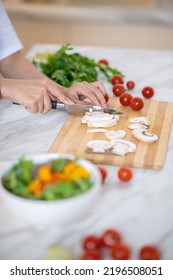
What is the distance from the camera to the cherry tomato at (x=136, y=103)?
1750 mm

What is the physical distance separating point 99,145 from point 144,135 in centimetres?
16

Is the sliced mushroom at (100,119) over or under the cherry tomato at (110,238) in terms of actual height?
over

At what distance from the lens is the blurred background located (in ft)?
11.9

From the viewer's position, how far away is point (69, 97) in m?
1.83

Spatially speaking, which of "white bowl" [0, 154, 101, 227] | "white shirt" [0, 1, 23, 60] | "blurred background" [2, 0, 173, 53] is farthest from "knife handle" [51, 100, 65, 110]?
"blurred background" [2, 0, 173, 53]

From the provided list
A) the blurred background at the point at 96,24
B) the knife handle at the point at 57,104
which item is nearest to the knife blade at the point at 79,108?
the knife handle at the point at 57,104

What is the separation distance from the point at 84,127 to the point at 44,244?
1.97 ft

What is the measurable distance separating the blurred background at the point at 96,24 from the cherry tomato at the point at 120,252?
2.73 meters

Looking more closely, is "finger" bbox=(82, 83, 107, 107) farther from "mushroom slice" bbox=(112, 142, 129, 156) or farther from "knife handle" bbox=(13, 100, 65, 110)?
"mushroom slice" bbox=(112, 142, 129, 156)

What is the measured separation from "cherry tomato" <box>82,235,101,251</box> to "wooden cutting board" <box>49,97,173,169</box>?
0.37 m

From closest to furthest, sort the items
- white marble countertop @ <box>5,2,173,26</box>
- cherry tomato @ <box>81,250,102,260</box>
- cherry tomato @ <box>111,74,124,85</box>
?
cherry tomato @ <box>81,250,102,260</box> < cherry tomato @ <box>111,74,124,85</box> < white marble countertop @ <box>5,2,173,26</box>

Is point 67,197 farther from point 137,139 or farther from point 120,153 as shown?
point 137,139

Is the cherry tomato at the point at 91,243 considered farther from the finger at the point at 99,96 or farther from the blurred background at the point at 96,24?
the blurred background at the point at 96,24
